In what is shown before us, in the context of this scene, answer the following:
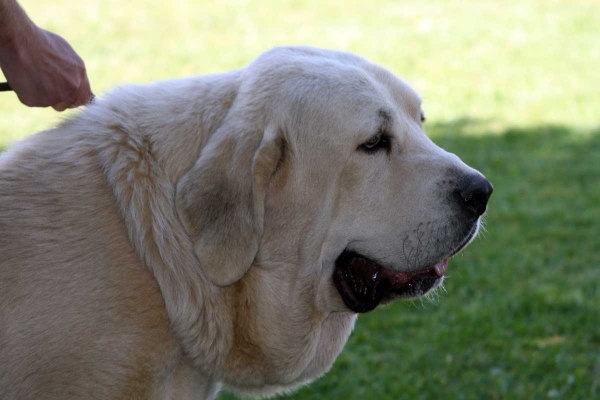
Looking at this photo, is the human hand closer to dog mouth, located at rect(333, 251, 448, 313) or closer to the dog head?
the dog head

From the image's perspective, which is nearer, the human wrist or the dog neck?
the dog neck

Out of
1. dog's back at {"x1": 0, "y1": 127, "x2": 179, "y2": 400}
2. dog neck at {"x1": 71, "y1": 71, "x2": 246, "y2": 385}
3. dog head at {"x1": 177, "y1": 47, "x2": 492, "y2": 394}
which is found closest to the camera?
dog's back at {"x1": 0, "y1": 127, "x2": 179, "y2": 400}

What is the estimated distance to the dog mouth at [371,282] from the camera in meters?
3.24

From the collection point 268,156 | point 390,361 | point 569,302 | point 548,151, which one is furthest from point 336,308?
point 548,151

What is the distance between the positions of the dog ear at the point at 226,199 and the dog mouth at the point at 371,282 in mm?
437

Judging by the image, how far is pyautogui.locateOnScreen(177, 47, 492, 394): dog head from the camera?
3090 mm

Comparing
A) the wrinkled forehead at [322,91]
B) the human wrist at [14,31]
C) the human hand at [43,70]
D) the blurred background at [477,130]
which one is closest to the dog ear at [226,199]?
the wrinkled forehead at [322,91]

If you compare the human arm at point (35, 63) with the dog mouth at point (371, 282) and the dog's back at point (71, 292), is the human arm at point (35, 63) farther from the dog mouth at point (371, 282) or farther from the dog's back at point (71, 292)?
the dog mouth at point (371, 282)

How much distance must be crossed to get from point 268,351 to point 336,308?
1.15ft

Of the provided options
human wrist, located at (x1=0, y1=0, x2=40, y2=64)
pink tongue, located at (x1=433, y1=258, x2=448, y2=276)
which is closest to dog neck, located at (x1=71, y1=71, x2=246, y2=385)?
human wrist, located at (x1=0, y1=0, x2=40, y2=64)

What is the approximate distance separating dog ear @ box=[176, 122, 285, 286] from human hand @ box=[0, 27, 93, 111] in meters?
0.83

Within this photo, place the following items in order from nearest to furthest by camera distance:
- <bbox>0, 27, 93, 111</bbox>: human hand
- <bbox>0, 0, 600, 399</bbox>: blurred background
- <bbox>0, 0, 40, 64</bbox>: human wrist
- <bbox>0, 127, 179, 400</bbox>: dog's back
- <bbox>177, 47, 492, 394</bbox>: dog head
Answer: <bbox>0, 127, 179, 400</bbox>: dog's back
<bbox>177, 47, 492, 394</bbox>: dog head
<bbox>0, 0, 40, 64</bbox>: human wrist
<bbox>0, 27, 93, 111</bbox>: human hand
<bbox>0, 0, 600, 399</bbox>: blurred background

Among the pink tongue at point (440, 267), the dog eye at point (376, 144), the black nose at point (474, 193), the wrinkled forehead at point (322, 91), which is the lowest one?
the pink tongue at point (440, 267)

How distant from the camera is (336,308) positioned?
3311 millimetres
